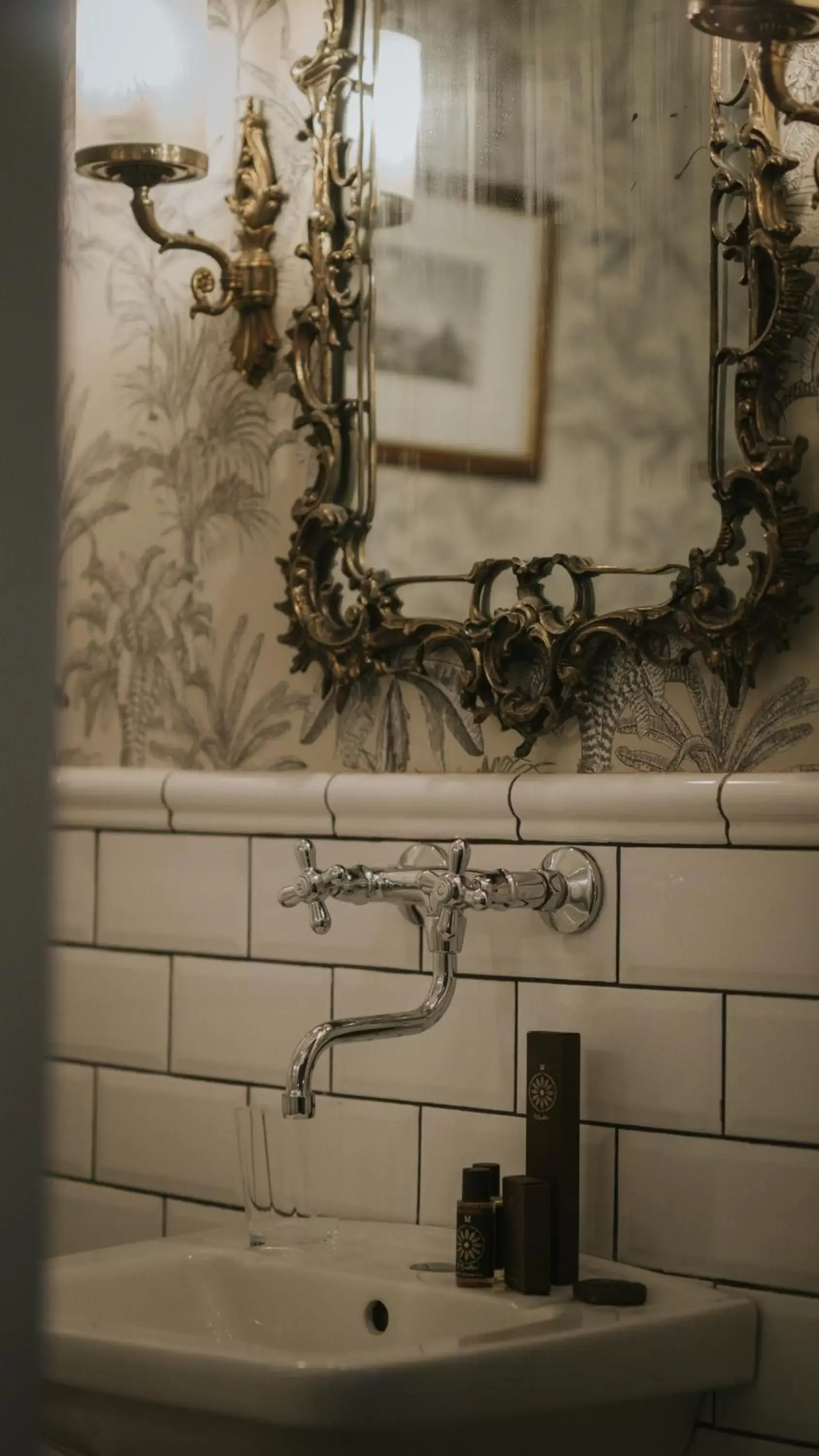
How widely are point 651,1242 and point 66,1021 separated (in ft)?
2.22

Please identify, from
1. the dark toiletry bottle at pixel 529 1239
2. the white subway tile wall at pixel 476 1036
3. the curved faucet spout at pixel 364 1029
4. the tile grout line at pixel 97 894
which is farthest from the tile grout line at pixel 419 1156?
the tile grout line at pixel 97 894

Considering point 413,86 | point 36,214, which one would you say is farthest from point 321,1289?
point 36,214

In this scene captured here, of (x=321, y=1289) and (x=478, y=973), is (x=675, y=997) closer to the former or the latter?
(x=478, y=973)

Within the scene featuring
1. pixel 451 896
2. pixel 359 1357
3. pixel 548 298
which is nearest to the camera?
pixel 359 1357

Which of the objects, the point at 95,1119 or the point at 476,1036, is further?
the point at 95,1119

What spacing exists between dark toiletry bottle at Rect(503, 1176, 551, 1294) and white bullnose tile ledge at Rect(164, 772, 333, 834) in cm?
40

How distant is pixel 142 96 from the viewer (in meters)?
1.49

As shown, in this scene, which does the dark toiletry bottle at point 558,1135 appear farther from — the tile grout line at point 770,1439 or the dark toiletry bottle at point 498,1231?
the tile grout line at point 770,1439

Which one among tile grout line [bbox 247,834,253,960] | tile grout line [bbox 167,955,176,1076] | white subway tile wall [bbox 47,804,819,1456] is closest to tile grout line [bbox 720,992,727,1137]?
white subway tile wall [bbox 47,804,819,1456]

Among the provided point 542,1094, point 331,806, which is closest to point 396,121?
point 331,806

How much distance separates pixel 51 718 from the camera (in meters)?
0.24

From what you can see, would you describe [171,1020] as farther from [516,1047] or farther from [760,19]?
[760,19]

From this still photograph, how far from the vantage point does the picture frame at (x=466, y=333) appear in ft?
4.36

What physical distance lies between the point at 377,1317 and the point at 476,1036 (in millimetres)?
231
